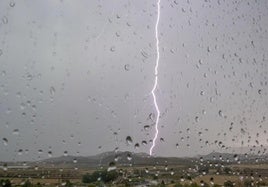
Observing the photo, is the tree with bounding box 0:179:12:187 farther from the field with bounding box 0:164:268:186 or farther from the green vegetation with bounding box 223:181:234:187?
the green vegetation with bounding box 223:181:234:187

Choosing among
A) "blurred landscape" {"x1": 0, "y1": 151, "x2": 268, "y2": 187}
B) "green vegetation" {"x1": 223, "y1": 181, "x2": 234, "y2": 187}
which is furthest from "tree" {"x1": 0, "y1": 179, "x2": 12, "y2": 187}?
"green vegetation" {"x1": 223, "y1": 181, "x2": 234, "y2": 187}

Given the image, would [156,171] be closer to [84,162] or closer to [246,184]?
[246,184]

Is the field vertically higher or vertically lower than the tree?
lower

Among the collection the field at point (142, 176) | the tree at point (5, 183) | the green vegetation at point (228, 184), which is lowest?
the green vegetation at point (228, 184)

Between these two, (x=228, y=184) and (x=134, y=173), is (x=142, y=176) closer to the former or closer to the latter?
(x=134, y=173)

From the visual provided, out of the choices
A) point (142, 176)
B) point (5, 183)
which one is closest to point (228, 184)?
point (142, 176)

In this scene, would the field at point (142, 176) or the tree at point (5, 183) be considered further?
the field at point (142, 176)

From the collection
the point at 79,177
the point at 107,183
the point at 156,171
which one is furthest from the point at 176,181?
the point at 79,177

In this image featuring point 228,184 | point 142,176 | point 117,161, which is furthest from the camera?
point 228,184

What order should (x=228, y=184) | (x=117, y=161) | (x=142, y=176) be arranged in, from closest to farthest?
(x=117, y=161), (x=142, y=176), (x=228, y=184)

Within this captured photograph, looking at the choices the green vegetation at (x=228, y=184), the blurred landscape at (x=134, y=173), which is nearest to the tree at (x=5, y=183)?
the blurred landscape at (x=134, y=173)

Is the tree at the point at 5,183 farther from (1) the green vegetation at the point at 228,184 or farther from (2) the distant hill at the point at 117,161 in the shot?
(1) the green vegetation at the point at 228,184
